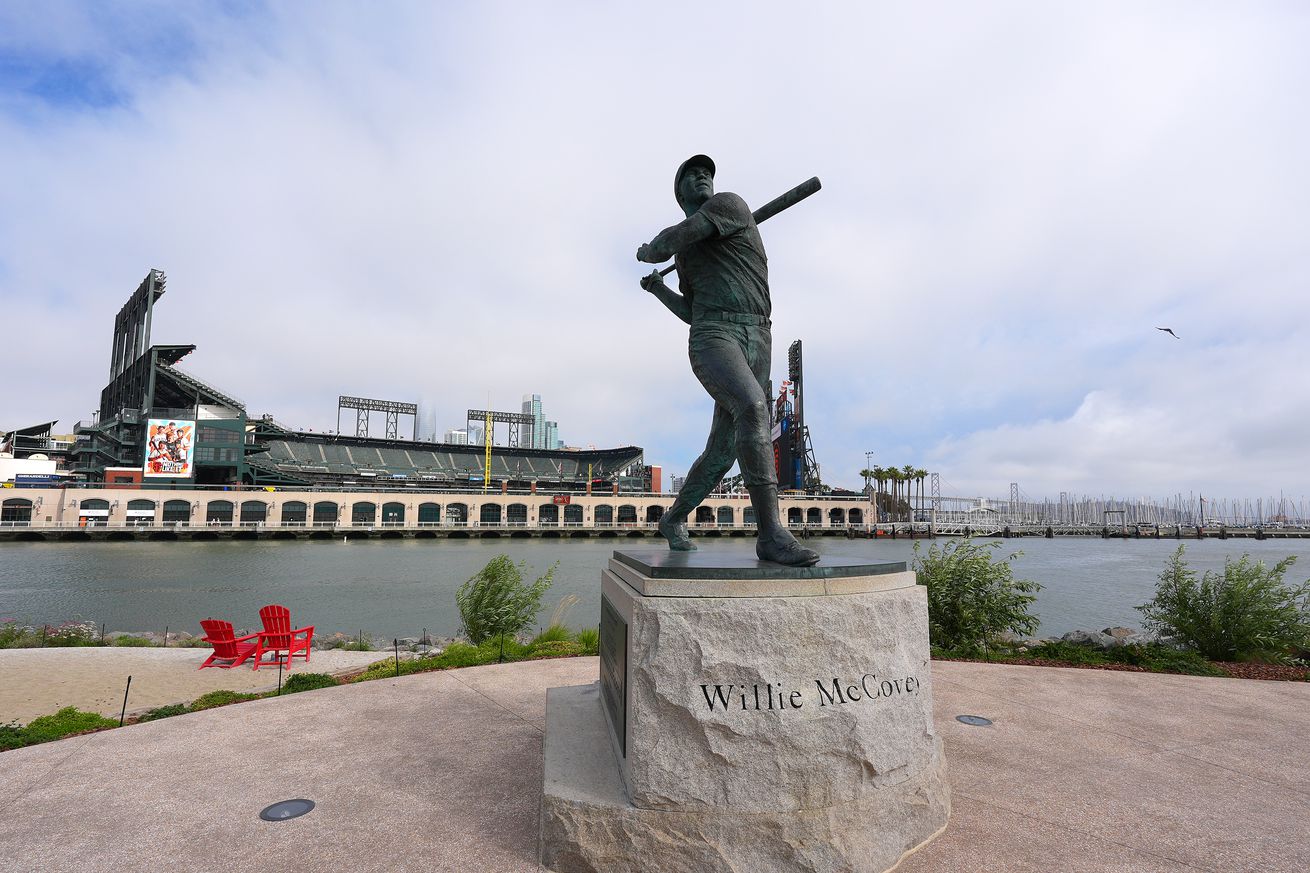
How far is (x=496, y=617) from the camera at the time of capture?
1294 centimetres

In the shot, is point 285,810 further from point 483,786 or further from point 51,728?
point 51,728

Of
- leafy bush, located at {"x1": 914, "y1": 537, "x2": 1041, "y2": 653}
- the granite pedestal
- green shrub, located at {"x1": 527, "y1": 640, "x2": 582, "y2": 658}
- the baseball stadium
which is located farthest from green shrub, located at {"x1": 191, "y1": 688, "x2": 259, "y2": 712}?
the baseball stadium

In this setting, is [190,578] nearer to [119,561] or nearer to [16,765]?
[119,561]

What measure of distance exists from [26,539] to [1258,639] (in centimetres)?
7731

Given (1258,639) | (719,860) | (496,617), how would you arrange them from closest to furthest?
(719,860) < (1258,639) < (496,617)

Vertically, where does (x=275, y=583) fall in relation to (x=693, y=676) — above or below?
below

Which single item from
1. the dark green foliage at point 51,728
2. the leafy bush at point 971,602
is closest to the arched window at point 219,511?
the dark green foliage at point 51,728

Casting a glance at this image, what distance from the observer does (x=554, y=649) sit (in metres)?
10.6

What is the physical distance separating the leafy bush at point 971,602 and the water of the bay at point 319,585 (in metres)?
1.04

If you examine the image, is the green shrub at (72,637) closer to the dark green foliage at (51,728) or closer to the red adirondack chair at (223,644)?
the red adirondack chair at (223,644)

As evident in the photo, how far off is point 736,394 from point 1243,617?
10168 mm

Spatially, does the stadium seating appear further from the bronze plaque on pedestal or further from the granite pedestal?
the granite pedestal

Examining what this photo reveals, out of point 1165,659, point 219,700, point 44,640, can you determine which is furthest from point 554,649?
point 44,640

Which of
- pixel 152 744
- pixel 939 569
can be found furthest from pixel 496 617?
pixel 939 569
